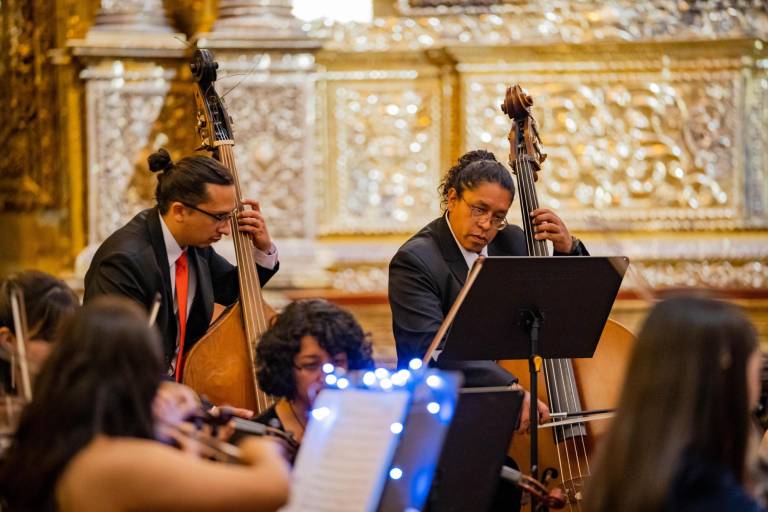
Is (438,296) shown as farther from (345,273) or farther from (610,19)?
(610,19)

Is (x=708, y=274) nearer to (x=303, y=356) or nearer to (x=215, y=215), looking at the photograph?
(x=215, y=215)

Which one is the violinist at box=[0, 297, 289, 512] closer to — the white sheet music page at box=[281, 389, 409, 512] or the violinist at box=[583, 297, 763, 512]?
the white sheet music page at box=[281, 389, 409, 512]

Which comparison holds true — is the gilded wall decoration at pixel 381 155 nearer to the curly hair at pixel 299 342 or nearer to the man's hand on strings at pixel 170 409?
the curly hair at pixel 299 342

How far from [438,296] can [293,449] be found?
133 cm

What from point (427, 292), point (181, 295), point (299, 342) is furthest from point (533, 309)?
point (181, 295)

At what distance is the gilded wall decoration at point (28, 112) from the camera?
7207mm

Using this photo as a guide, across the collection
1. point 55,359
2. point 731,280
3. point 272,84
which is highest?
point 272,84

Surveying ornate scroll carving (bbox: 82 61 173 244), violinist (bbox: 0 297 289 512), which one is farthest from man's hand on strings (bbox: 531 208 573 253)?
ornate scroll carving (bbox: 82 61 173 244)

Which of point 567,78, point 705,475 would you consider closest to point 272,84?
point 567,78

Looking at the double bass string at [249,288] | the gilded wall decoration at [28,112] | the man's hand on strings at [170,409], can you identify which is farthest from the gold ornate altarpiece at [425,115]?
the man's hand on strings at [170,409]

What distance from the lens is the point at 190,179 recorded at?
4.50m

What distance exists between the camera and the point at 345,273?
684 centimetres

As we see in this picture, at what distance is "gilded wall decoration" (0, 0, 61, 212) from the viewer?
7207 millimetres

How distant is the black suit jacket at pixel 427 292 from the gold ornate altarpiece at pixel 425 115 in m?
2.13
